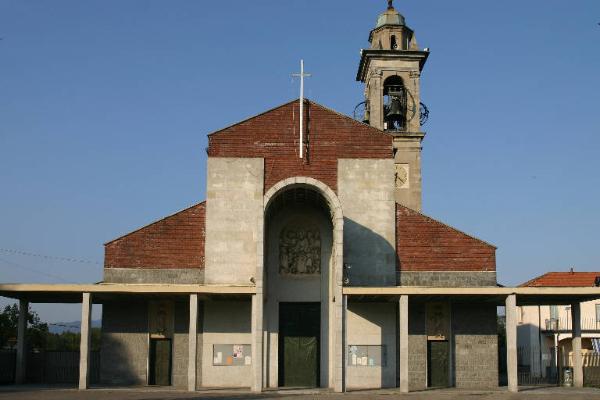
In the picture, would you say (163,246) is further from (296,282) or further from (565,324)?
(565,324)

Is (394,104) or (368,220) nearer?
(368,220)

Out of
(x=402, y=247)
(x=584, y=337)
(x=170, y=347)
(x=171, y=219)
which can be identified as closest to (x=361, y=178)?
(x=402, y=247)

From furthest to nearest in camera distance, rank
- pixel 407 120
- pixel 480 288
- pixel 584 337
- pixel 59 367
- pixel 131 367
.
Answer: pixel 584 337 → pixel 407 120 → pixel 59 367 → pixel 131 367 → pixel 480 288

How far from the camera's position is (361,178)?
31.2 meters

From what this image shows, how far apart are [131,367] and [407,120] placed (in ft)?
63.4

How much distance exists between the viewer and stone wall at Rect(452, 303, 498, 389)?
99.6ft

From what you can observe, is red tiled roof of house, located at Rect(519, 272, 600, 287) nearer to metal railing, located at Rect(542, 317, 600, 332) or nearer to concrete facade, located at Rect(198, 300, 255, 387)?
metal railing, located at Rect(542, 317, 600, 332)

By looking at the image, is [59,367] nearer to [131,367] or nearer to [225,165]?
[131,367]

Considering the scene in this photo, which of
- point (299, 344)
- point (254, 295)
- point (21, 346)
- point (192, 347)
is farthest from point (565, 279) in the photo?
point (21, 346)

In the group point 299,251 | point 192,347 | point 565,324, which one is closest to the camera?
point 192,347

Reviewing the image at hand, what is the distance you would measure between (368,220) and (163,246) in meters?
7.96

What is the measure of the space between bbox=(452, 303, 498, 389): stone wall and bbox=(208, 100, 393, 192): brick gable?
692cm

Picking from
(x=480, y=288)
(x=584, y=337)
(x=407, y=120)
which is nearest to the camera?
(x=480, y=288)

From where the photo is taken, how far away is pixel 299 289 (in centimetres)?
3152
